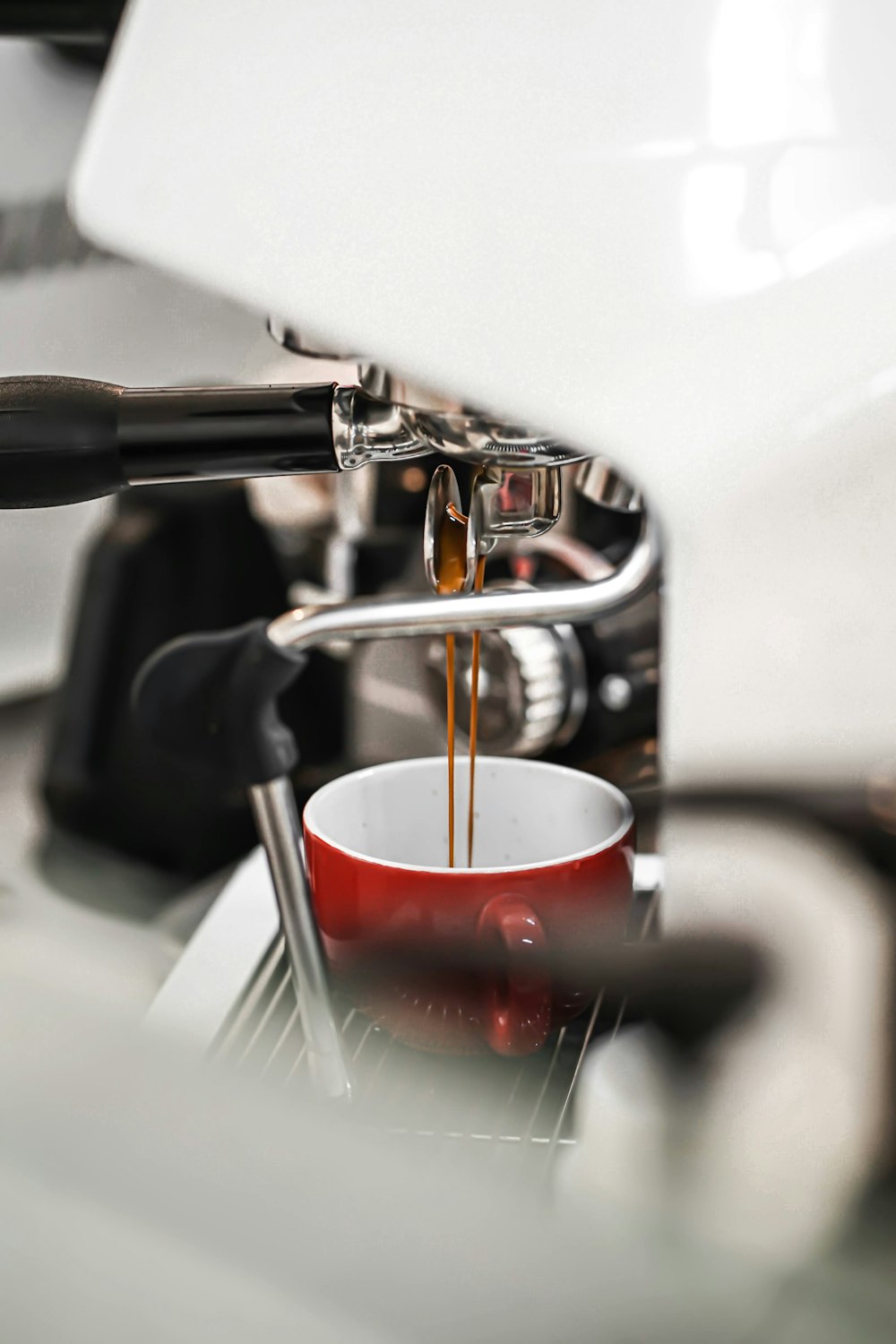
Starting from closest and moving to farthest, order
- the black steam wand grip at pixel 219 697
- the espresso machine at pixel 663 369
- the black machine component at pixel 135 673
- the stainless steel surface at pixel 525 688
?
the espresso machine at pixel 663 369
the black steam wand grip at pixel 219 697
the stainless steel surface at pixel 525 688
the black machine component at pixel 135 673

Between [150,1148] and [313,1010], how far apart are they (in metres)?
0.13

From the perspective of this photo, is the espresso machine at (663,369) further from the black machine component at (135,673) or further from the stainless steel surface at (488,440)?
the black machine component at (135,673)

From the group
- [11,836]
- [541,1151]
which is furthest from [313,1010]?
[11,836]

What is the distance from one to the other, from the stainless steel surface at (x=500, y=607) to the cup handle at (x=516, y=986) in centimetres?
5

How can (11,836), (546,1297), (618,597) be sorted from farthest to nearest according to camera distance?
1. (11,836)
2. (618,597)
3. (546,1297)

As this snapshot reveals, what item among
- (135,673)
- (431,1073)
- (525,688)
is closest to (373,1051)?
(431,1073)

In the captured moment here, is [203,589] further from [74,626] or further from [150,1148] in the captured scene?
[150,1148]

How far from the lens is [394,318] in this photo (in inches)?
6.2

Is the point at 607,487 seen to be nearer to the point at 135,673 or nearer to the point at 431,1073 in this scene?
the point at 431,1073

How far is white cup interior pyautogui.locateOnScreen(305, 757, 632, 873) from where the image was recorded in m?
0.27

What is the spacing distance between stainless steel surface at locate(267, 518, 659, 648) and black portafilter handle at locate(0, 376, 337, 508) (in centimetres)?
4

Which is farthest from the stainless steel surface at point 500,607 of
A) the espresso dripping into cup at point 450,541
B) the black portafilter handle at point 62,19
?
the black portafilter handle at point 62,19

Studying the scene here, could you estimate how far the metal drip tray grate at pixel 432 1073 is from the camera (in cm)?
13

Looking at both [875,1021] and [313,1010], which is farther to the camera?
[313,1010]
